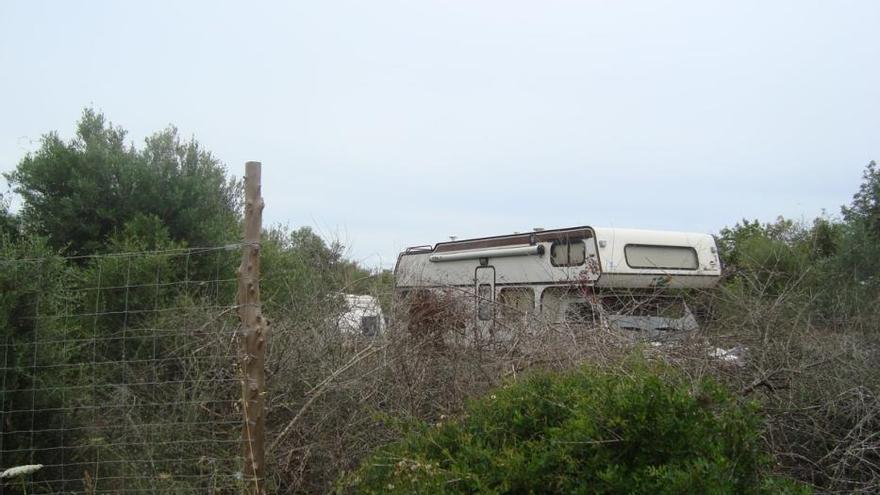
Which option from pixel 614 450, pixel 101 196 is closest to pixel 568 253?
pixel 614 450

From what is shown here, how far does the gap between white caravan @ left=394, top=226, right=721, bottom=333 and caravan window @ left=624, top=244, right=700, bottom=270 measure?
0.04 ft

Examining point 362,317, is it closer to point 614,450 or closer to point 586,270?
point 586,270

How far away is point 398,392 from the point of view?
577 centimetres

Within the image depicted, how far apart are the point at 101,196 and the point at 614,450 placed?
30.2ft

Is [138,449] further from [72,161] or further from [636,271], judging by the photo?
[72,161]

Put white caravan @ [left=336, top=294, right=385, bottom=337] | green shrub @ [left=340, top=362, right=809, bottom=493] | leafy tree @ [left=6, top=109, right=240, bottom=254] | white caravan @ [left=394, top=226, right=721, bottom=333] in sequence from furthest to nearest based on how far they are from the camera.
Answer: leafy tree @ [left=6, top=109, right=240, bottom=254] → white caravan @ [left=394, top=226, right=721, bottom=333] → white caravan @ [left=336, top=294, right=385, bottom=337] → green shrub @ [left=340, top=362, right=809, bottom=493]

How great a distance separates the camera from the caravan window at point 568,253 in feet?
28.8

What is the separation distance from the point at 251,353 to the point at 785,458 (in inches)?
130

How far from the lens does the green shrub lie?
3264 mm

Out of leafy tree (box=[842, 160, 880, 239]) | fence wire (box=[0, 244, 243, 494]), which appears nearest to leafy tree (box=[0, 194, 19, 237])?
fence wire (box=[0, 244, 243, 494])

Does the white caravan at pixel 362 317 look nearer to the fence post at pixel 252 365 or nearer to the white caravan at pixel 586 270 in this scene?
the white caravan at pixel 586 270

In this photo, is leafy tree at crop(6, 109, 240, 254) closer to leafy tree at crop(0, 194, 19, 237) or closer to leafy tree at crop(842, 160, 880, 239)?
leafy tree at crop(0, 194, 19, 237)

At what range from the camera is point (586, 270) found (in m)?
8.57

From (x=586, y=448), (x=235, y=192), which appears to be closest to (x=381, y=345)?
(x=586, y=448)
